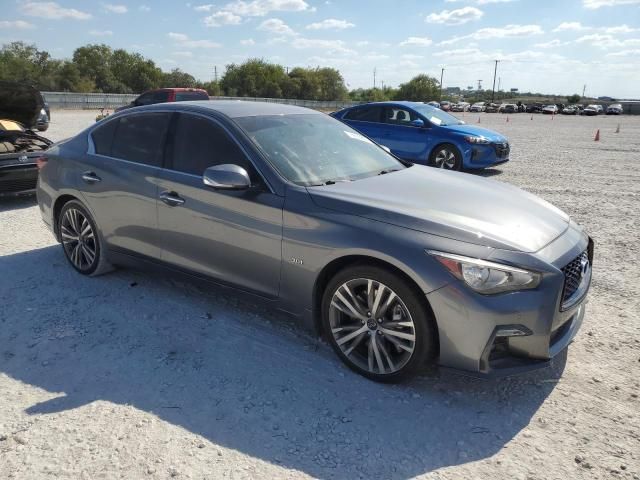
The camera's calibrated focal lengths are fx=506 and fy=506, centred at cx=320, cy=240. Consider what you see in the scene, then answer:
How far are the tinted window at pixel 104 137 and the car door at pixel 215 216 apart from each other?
0.85m

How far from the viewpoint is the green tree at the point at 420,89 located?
366 feet

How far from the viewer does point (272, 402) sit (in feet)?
9.82

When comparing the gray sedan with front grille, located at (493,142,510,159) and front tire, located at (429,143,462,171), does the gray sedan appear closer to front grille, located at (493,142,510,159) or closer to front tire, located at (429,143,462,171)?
front tire, located at (429,143,462,171)

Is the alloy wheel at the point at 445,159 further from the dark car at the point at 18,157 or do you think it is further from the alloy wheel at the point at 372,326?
the alloy wheel at the point at 372,326

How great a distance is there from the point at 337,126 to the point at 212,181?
4.93ft

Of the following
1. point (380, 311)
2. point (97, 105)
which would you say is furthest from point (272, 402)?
point (97, 105)

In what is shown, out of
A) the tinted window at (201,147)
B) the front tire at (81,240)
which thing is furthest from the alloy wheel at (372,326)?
the front tire at (81,240)

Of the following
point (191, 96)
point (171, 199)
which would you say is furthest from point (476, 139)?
point (191, 96)

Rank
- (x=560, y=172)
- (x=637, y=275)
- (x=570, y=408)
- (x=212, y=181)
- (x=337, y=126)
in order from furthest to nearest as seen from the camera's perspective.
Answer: (x=560, y=172), (x=637, y=275), (x=337, y=126), (x=212, y=181), (x=570, y=408)

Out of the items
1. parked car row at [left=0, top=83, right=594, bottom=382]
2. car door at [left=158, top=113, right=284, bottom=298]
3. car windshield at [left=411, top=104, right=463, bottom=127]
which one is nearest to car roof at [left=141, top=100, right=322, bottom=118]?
parked car row at [left=0, top=83, right=594, bottom=382]

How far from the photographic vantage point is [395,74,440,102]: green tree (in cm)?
11162

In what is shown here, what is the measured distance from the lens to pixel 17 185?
7445 millimetres

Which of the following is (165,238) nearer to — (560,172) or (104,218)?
(104,218)

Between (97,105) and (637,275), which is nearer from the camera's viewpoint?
(637,275)
